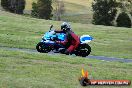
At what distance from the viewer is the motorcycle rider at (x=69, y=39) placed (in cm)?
2445

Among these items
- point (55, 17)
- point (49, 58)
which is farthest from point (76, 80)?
point (55, 17)

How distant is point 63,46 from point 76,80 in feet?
27.0

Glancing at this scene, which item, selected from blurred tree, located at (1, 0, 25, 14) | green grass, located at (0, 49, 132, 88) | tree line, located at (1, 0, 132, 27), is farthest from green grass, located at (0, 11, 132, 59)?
blurred tree, located at (1, 0, 25, 14)

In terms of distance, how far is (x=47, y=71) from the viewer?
58.1 feet

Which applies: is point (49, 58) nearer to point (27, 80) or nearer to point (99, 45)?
point (27, 80)

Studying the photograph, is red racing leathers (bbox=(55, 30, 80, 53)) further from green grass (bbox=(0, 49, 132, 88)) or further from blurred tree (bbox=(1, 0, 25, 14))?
blurred tree (bbox=(1, 0, 25, 14))

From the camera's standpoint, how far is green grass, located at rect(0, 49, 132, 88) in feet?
51.7

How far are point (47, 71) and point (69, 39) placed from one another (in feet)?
23.8

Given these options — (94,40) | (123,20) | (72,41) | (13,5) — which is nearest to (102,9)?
(123,20)

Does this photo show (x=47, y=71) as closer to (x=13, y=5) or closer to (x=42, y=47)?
(x=42, y=47)

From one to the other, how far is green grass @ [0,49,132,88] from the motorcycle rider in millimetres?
2666

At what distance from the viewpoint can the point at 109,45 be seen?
42062 mm

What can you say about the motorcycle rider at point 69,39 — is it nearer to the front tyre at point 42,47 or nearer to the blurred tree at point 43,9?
the front tyre at point 42,47

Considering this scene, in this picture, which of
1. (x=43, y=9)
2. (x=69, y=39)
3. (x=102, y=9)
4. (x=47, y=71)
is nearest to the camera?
(x=47, y=71)
